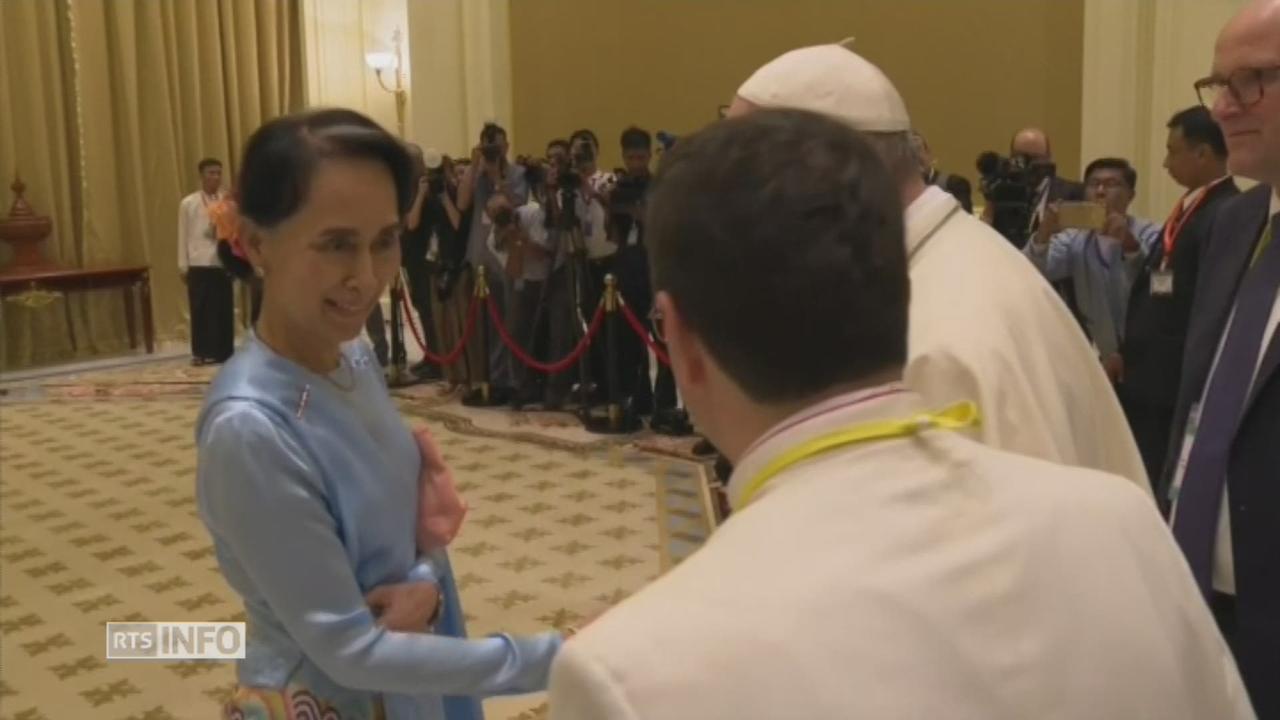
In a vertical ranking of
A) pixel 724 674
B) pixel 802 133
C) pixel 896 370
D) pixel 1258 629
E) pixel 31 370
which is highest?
pixel 802 133

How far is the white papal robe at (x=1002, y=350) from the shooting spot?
174cm

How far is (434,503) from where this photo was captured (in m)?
1.89

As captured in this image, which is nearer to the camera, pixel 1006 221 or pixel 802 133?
pixel 802 133

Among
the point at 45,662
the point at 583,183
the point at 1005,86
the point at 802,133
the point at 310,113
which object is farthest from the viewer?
the point at 1005,86

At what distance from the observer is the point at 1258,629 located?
2.12 m

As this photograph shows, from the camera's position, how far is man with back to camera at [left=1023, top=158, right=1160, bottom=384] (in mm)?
5676

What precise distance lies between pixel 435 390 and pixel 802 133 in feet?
28.5

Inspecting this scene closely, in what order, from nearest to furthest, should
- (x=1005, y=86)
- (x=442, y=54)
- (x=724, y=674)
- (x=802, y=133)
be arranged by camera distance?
(x=724, y=674)
(x=802, y=133)
(x=1005, y=86)
(x=442, y=54)

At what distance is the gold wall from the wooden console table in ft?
12.3

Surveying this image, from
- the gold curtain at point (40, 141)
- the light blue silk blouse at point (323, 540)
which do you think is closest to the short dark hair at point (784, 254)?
the light blue silk blouse at point (323, 540)

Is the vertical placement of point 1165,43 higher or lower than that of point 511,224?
higher

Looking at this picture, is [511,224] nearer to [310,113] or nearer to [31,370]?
[31,370]

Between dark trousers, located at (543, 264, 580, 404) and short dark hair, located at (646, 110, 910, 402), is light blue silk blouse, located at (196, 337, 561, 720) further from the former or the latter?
dark trousers, located at (543, 264, 580, 404)

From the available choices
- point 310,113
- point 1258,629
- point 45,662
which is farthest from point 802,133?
point 45,662
